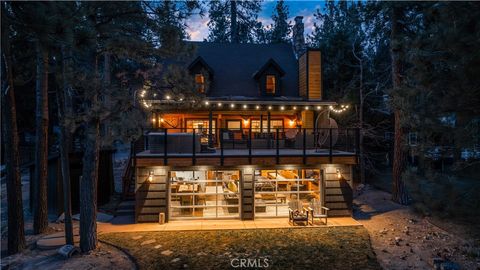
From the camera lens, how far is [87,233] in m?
8.12

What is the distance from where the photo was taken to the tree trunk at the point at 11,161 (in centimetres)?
787

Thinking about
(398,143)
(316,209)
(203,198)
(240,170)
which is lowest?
(316,209)

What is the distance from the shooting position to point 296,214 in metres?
10.8

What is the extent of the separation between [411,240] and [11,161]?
36.3 feet

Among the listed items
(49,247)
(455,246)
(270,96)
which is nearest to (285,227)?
(455,246)

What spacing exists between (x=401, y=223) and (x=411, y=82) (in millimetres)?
5329

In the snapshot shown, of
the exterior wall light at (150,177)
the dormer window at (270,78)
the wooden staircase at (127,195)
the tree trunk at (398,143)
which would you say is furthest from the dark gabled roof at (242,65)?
the exterior wall light at (150,177)

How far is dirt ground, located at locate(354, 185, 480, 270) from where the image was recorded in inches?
302

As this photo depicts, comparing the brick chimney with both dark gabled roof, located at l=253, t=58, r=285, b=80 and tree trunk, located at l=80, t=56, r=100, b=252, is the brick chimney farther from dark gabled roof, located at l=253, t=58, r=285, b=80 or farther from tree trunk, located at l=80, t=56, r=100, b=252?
tree trunk, located at l=80, t=56, r=100, b=252

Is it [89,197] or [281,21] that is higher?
[281,21]

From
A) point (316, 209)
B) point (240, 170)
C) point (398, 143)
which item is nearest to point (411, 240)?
point (316, 209)

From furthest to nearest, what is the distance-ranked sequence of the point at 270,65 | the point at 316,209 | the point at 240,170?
1. the point at 270,65
2. the point at 240,170
3. the point at 316,209

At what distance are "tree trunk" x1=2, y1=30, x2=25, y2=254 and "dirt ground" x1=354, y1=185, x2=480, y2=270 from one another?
919 centimetres

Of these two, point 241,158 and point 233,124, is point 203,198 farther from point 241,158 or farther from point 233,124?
point 233,124
